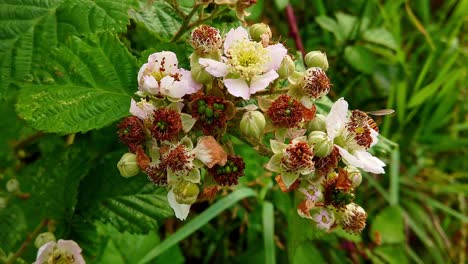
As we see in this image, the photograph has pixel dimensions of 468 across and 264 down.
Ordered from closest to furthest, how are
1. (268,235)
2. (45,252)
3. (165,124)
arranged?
(165,124) → (45,252) → (268,235)

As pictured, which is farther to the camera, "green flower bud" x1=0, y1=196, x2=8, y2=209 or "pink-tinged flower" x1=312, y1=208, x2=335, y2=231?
"green flower bud" x1=0, y1=196, x2=8, y2=209

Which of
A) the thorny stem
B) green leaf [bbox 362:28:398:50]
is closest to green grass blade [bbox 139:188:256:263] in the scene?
the thorny stem

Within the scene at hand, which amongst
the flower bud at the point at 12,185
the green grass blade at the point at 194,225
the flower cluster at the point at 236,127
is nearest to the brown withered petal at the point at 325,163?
the flower cluster at the point at 236,127

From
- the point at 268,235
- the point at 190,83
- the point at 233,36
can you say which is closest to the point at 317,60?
the point at 233,36

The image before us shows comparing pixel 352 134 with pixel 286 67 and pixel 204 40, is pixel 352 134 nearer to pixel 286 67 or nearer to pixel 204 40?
pixel 286 67

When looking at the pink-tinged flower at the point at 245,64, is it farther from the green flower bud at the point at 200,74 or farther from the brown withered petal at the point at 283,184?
the brown withered petal at the point at 283,184

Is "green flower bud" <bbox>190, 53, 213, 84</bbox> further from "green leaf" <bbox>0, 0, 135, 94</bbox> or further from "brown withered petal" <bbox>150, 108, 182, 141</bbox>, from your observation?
"green leaf" <bbox>0, 0, 135, 94</bbox>

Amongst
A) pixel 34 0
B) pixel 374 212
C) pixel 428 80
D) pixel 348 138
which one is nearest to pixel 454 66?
pixel 428 80
